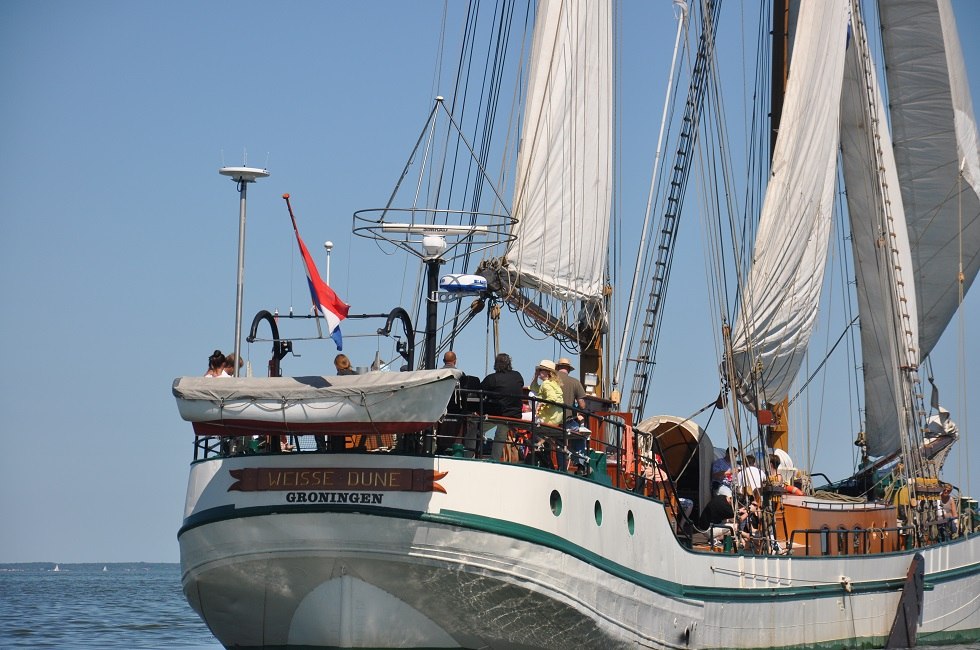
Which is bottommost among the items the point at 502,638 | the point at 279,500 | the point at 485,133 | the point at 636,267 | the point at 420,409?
the point at 502,638

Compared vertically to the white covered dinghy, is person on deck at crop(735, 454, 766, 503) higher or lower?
lower

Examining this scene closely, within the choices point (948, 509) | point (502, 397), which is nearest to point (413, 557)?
point (502, 397)

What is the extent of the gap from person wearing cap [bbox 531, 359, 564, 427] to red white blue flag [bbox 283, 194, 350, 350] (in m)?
2.74

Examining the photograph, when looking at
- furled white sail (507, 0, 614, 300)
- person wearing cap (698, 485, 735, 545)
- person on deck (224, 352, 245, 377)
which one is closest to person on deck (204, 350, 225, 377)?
person on deck (224, 352, 245, 377)

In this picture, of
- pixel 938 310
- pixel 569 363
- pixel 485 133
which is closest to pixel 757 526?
pixel 569 363

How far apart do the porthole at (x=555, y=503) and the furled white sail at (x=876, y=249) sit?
14.5 metres

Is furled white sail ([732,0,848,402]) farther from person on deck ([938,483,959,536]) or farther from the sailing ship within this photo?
person on deck ([938,483,959,536])

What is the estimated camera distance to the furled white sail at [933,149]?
35.3 meters

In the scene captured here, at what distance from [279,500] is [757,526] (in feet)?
32.3

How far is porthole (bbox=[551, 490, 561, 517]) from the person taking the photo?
18.9 meters

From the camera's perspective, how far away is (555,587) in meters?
18.9

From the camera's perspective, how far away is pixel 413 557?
18031 millimetres

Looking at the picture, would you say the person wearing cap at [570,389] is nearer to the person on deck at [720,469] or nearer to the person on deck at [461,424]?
the person on deck at [461,424]

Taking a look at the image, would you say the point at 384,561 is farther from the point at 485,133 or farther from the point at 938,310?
the point at 938,310
